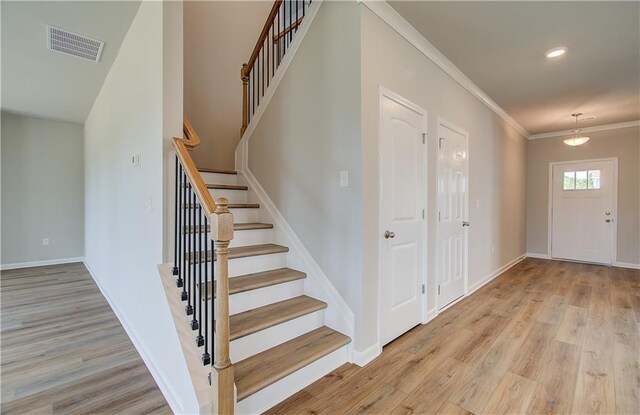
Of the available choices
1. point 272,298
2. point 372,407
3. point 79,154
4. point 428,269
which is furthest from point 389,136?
point 79,154

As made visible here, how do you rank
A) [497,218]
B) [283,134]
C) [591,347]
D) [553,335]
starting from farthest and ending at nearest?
[497,218]
[283,134]
[553,335]
[591,347]

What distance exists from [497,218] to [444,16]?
136 inches

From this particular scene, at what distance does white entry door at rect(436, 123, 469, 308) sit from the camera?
311 cm

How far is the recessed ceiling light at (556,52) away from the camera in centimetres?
289

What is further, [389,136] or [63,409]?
[389,136]

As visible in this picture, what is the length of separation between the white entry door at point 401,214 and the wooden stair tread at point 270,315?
61 centimetres

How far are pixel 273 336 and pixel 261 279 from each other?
447 millimetres

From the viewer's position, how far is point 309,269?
2438mm

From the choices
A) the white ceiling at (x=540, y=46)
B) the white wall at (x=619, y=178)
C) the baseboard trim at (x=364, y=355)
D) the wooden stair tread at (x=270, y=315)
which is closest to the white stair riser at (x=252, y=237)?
the wooden stair tread at (x=270, y=315)

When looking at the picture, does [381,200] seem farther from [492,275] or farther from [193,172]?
[492,275]

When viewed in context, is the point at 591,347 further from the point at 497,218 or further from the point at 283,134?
the point at 283,134

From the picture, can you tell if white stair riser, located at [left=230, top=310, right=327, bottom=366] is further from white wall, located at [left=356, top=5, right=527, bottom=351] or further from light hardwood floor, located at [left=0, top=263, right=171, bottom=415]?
light hardwood floor, located at [left=0, top=263, right=171, bottom=415]

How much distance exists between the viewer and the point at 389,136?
238cm

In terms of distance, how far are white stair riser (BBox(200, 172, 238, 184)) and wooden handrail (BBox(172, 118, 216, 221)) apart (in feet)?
3.46
